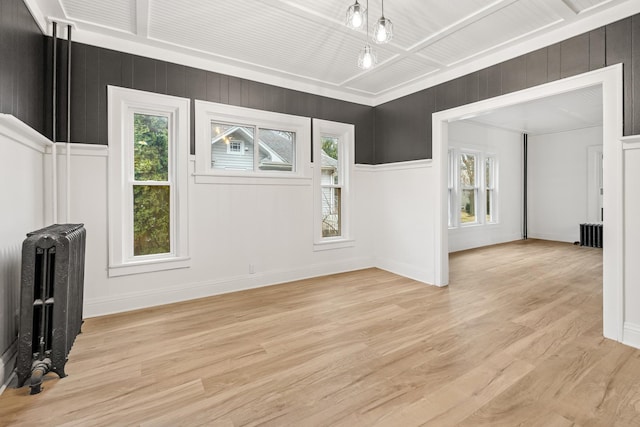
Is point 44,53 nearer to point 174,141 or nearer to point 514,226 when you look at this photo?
point 174,141

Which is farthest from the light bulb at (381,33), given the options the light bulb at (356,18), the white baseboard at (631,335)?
the white baseboard at (631,335)

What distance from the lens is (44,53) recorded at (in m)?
2.94

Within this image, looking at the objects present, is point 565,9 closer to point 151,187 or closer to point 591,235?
point 151,187

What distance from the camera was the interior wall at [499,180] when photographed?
693 centimetres

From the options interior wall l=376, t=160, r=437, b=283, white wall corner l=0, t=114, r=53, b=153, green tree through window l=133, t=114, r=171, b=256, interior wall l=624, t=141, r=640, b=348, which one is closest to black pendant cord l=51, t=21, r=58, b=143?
white wall corner l=0, t=114, r=53, b=153

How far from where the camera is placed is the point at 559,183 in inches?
316

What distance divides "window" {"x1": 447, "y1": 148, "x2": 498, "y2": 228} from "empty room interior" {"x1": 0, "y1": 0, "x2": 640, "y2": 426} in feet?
5.93

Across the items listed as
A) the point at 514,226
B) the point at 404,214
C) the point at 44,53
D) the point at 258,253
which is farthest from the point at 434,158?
the point at 514,226

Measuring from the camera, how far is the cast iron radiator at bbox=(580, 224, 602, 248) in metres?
7.05

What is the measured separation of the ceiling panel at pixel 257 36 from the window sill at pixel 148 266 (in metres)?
2.42

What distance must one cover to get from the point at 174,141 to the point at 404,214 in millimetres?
3370

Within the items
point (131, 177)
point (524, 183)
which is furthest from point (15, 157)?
point (524, 183)

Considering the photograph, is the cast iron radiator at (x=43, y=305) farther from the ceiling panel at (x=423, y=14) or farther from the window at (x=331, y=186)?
the window at (x=331, y=186)

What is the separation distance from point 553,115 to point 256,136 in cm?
614
